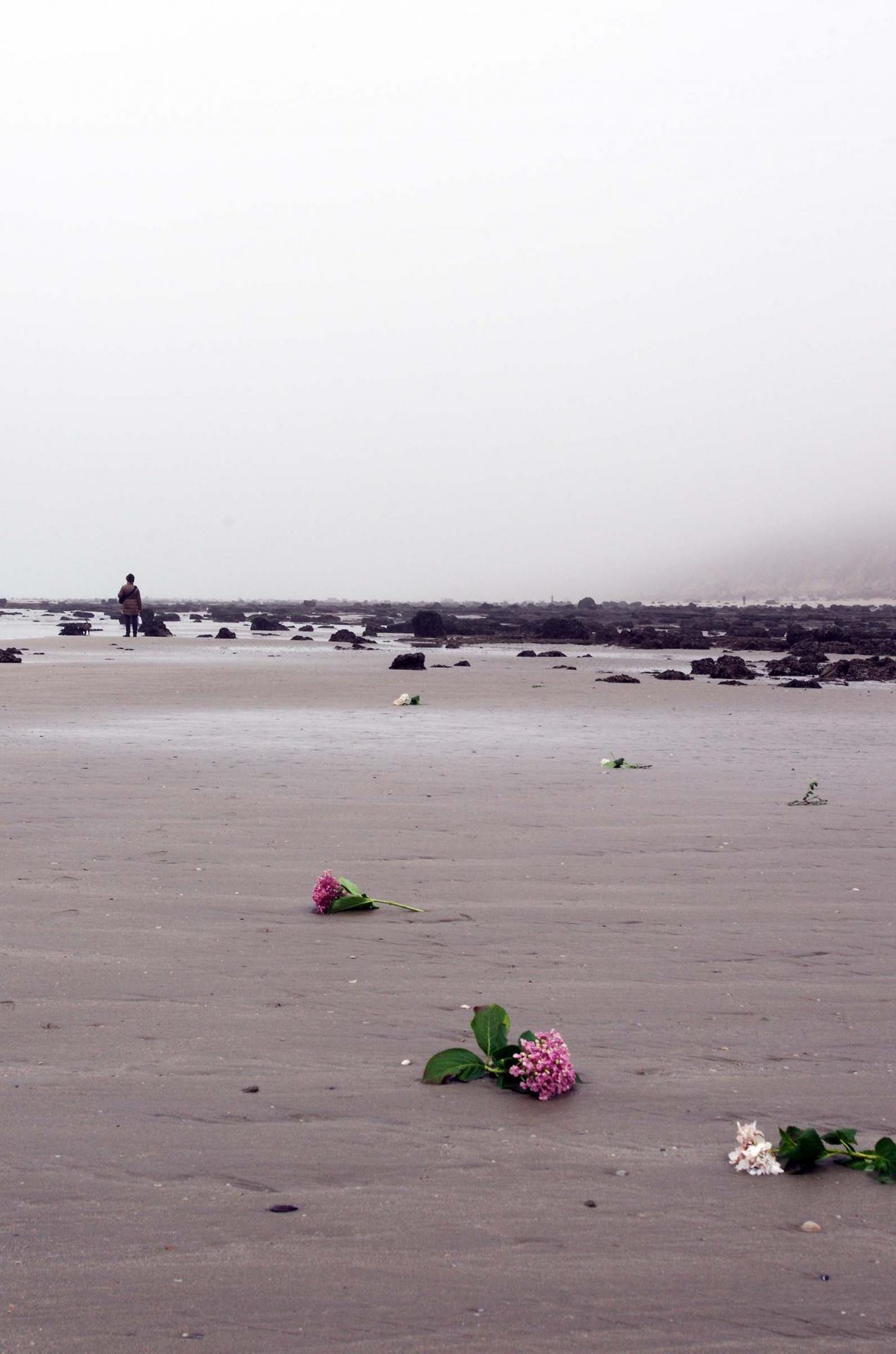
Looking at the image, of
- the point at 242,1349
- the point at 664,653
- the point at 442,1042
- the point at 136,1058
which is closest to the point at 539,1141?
the point at 442,1042

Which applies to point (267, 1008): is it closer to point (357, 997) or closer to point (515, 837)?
point (357, 997)

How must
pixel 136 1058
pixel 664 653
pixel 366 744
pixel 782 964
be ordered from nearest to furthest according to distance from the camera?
pixel 136 1058 → pixel 782 964 → pixel 366 744 → pixel 664 653

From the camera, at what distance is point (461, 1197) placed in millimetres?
3061

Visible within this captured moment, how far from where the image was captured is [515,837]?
24.4 feet

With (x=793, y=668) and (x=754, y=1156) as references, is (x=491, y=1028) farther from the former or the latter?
(x=793, y=668)

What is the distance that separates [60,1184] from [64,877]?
332 cm

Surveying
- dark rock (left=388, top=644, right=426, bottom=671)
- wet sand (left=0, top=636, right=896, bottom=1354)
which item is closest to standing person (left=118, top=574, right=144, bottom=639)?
dark rock (left=388, top=644, right=426, bottom=671)

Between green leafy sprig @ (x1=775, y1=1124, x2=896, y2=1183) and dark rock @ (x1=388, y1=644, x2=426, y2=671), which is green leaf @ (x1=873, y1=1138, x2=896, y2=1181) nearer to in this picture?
green leafy sprig @ (x1=775, y1=1124, x2=896, y2=1183)

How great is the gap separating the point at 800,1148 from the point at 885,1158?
0.23 metres

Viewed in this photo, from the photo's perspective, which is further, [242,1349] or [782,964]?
[782,964]

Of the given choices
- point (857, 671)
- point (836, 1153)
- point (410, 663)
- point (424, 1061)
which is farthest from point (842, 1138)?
point (857, 671)

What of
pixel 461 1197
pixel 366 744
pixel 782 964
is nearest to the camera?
pixel 461 1197

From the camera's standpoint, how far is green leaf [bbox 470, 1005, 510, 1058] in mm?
3818

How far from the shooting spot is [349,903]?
18.6 ft
